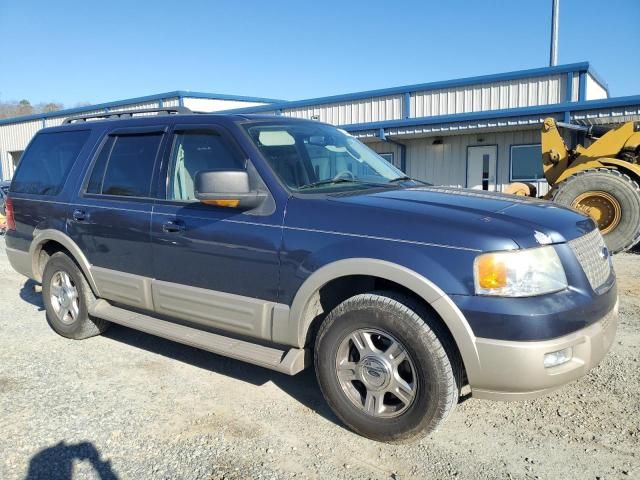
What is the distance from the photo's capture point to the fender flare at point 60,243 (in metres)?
4.63

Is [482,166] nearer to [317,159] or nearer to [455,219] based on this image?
[317,159]

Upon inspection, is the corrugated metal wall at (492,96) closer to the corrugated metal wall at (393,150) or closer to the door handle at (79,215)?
the corrugated metal wall at (393,150)

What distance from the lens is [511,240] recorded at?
2.69 meters

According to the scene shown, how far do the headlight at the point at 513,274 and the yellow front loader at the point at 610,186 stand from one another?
24.0 ft

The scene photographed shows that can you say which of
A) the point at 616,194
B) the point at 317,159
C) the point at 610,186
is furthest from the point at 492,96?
the point at 317,159

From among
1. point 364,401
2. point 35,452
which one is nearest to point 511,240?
point 364,401

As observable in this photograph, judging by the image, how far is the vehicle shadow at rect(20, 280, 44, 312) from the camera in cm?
646

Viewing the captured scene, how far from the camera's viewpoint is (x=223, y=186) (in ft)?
10.7

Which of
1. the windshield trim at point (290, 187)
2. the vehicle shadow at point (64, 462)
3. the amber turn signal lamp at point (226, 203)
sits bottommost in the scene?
the vehicle shadow at point (64, 462)

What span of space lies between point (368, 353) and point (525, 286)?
3.11ft

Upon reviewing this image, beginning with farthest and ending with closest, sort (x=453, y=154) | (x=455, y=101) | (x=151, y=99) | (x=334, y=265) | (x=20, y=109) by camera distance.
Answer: (x=20, y=109)
(x=151, y=99)
(x=455, y=101)
(x=453, y=154)
(x=334, y=265)

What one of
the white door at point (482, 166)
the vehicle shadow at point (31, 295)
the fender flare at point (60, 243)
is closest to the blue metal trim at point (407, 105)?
the white door at point (482, 166)

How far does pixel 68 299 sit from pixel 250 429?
8.77 feet

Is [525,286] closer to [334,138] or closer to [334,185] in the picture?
[334,185]
